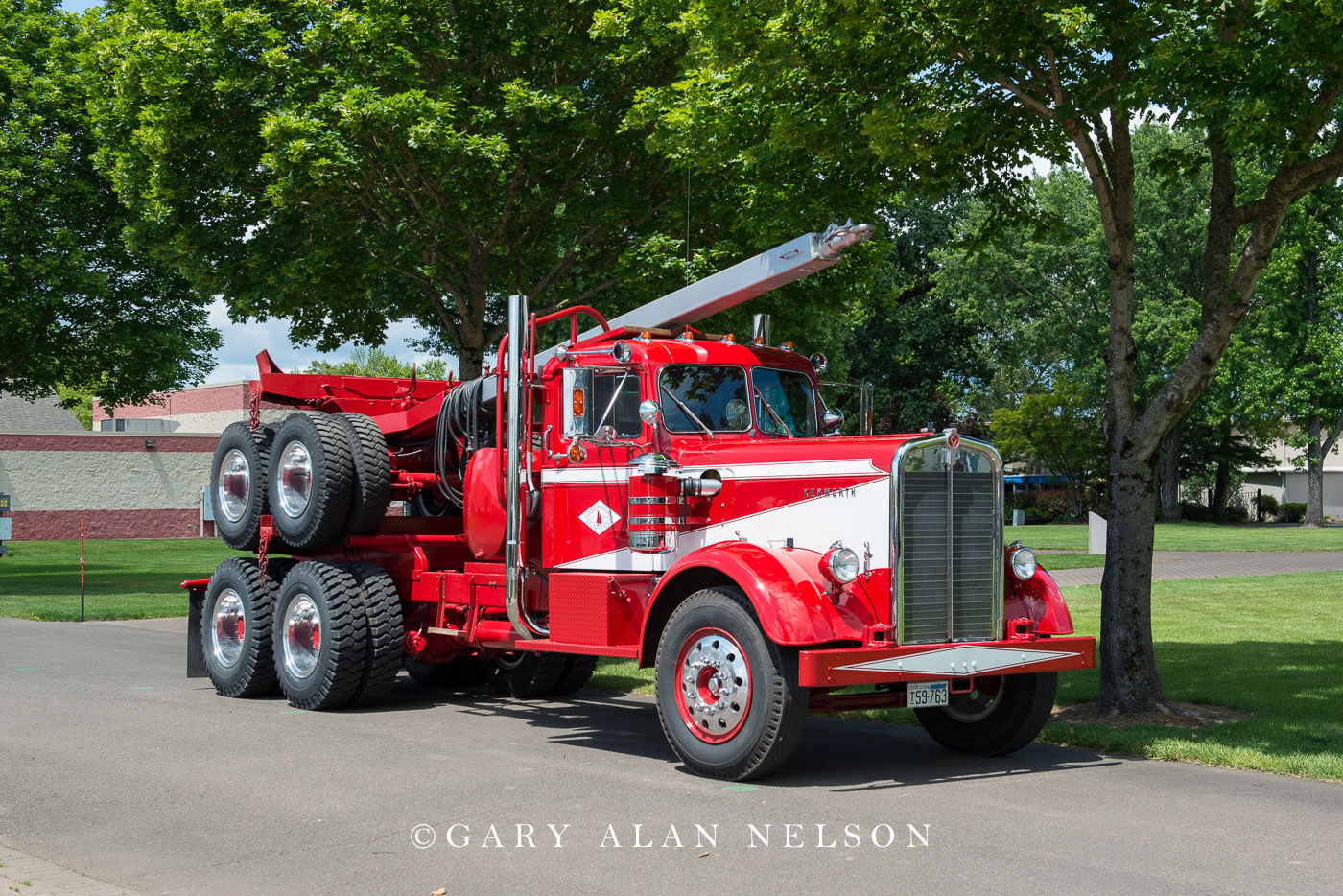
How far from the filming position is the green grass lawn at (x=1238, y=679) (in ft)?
30.0

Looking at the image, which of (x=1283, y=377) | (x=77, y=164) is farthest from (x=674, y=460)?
(x=1283, y=377)

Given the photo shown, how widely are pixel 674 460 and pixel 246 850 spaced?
4.01 meters

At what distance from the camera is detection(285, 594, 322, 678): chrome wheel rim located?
11.4m

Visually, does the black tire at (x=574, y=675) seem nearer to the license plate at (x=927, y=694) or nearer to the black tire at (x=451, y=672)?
the black tire at (x=451, y=672)

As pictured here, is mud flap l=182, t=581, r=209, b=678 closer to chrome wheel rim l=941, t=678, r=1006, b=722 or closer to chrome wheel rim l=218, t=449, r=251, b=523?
chrome wheel rim l=218, t=449, r=251, b=523

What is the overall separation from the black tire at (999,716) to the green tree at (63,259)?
19.9m

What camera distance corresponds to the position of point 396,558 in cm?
1192

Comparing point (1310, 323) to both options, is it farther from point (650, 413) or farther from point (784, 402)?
point (650, 413)

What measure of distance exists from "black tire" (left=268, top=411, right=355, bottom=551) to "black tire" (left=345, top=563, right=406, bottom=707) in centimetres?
49

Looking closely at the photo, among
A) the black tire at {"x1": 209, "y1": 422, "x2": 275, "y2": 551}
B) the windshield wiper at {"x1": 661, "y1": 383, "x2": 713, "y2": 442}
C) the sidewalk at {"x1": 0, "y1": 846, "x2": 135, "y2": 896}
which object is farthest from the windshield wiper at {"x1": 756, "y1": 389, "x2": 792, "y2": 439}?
the sidewalk at {"x1": 0, "y1": 846, "x2": 135, "y2": 896}

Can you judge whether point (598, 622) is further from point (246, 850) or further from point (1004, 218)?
point (1004, 218)

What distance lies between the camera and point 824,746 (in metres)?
9.57

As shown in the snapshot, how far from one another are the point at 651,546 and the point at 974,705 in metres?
2.49

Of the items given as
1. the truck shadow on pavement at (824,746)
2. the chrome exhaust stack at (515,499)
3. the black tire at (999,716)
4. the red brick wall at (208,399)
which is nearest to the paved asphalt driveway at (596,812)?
the truck shadow on pavement at (824,746)
